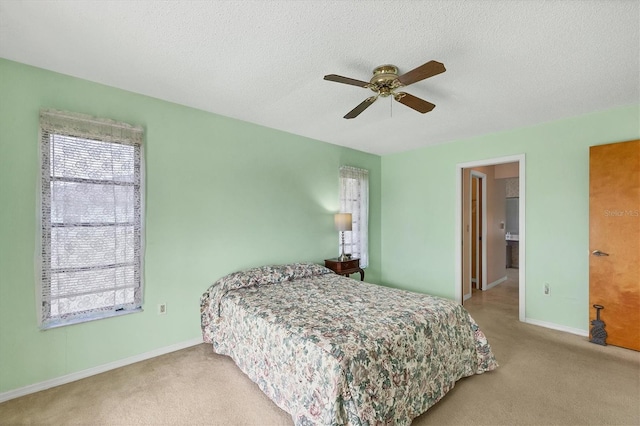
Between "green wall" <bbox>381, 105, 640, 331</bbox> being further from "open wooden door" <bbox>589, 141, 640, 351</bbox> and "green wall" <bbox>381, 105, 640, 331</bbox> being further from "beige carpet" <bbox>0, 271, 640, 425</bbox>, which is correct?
"beige carpet" <bbox>0, 271, 640, 425</bbox>

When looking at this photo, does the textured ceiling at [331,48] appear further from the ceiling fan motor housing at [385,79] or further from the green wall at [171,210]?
the green wall at [171,210]

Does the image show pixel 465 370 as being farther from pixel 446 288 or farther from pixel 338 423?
pixel 446 288

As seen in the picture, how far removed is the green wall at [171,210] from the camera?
2.05m

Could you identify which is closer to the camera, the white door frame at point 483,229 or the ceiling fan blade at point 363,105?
the ceiling fan blade at point 363,105

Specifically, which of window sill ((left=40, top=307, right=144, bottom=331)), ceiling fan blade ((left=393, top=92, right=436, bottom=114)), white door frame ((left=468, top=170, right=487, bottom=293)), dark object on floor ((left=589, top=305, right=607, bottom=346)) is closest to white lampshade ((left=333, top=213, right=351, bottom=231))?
ceiling fan blade ((left=393, top=92, right=436, bottom=114))

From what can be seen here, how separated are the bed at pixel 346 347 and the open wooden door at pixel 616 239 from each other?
1585mm

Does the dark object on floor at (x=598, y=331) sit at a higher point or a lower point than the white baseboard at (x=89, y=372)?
higher

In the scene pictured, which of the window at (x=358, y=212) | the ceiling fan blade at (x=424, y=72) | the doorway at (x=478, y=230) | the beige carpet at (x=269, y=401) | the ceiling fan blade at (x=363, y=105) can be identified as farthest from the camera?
the doorway at (x=478, y=230)

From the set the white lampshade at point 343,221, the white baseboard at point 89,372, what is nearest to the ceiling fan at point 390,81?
the white lampshade at point 343,221

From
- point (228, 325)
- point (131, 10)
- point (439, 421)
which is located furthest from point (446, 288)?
point (131, 10)

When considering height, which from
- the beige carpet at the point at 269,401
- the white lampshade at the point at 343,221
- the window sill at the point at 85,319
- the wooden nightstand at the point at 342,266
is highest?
the white lampshade at the point at 343,221

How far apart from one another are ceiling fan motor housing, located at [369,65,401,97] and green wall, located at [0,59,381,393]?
1.76 m

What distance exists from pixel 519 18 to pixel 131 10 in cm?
218

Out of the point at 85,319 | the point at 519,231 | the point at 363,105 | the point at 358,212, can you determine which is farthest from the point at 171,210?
the point at 519,231
